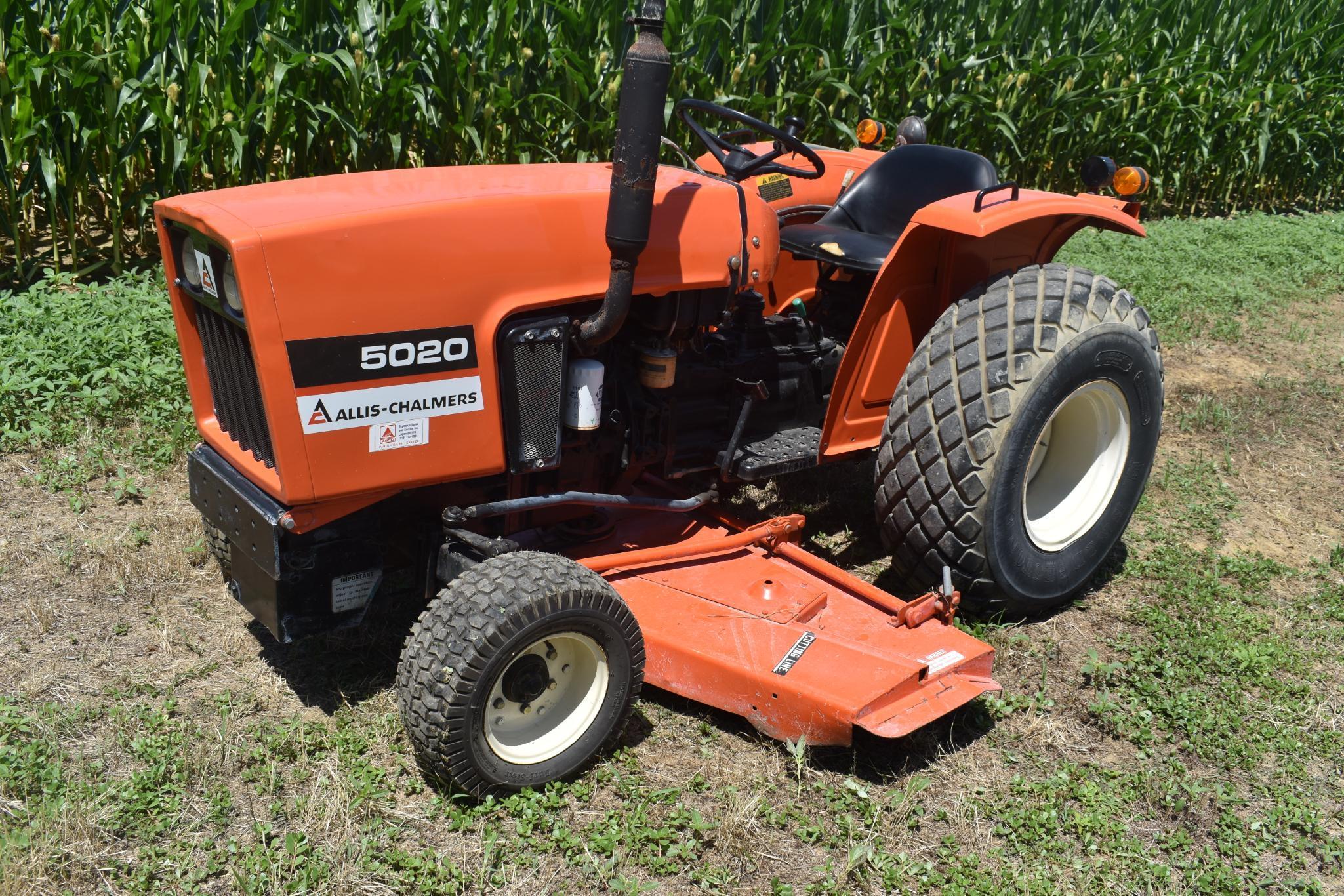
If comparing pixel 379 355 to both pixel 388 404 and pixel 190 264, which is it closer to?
pixel 388 404

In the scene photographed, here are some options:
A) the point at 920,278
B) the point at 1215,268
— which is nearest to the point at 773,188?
the point at 920,278

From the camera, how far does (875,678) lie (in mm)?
2793

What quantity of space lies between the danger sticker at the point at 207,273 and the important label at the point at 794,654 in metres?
1.62

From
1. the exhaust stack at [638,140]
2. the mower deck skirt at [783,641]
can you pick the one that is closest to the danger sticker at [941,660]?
the mower deck skirt at [783,641]

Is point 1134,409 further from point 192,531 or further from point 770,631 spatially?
point 192,531

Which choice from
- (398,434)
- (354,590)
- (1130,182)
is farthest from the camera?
(1130,182)

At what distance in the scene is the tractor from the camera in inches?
99.1

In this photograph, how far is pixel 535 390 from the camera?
9.23ft

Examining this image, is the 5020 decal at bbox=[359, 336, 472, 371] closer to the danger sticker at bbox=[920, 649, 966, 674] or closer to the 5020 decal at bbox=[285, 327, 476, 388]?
the 5020 decal at bbox=[285, 327, 476, 388]

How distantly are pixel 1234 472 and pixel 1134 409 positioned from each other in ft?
4.70

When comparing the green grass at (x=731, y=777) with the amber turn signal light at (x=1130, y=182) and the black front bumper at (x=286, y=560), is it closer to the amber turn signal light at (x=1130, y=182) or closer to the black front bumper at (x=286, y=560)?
Result: the black front bumper at (x=286, y=560)

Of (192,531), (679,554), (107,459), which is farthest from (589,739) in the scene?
(107,459)

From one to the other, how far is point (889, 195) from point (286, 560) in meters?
2.49

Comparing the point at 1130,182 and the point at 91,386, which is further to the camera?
the point at 91,386
